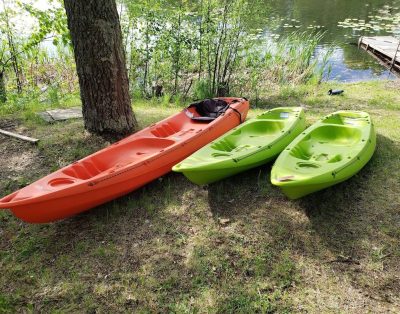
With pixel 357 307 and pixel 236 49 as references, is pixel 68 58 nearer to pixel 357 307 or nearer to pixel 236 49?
pixel 236 49

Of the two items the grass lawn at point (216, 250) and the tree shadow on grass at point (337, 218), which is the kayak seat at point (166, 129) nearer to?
the grass lawn at point (216, 250)

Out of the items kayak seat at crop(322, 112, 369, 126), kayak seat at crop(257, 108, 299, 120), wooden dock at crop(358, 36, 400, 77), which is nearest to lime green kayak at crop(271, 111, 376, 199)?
kayak seat at crop(322, 112, 369, 126)

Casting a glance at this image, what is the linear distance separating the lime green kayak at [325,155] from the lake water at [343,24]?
3.59 meters

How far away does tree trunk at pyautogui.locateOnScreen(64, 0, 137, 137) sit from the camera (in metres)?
3.90

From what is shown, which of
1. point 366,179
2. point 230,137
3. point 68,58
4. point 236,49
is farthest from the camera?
point 68,58

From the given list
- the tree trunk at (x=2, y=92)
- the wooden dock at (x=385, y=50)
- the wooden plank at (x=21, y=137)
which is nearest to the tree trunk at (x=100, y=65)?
the wooden plank at (x=21, y=137)

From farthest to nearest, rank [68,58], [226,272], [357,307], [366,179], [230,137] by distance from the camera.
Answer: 1. [68,58]
2. [230,137]
3. [366,179]
4. [226,272]
5. [357,307]

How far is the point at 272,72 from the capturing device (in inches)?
337

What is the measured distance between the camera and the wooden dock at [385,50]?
906 centimetres

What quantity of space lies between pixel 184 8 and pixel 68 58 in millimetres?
3157

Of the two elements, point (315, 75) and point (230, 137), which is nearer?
point (230, 137)

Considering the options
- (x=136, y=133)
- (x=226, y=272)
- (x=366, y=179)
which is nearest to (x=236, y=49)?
(x=136, y=133)

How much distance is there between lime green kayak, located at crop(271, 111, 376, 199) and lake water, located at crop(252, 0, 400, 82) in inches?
141

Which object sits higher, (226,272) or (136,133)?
(136,133)
